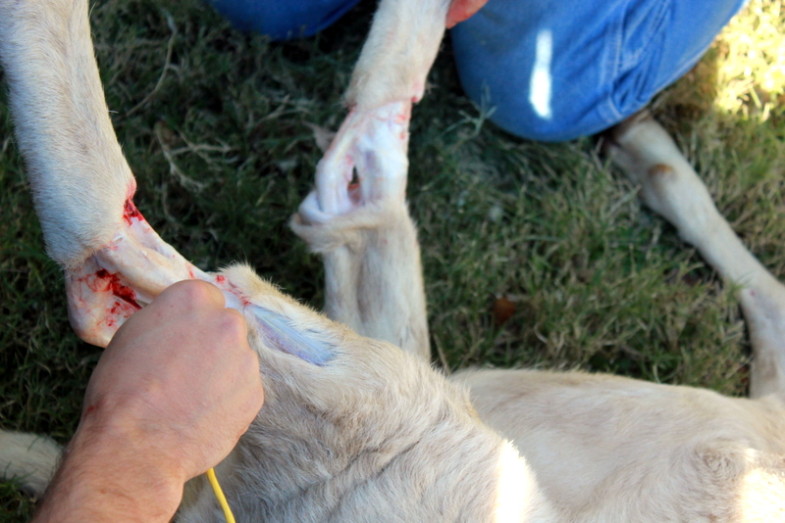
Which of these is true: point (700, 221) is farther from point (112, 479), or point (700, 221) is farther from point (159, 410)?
point (112, 479)

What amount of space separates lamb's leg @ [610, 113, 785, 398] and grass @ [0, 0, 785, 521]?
7 centimetres

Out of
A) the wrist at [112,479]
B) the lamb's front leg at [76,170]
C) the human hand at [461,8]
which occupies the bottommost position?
the wrist at [112,479]

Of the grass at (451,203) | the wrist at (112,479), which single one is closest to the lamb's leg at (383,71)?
the grass at (451,203)

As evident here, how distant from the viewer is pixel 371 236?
2.49 meters

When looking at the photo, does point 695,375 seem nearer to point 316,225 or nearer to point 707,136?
point 707,136

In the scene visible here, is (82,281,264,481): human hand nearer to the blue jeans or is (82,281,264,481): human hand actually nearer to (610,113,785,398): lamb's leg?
the blue jeans

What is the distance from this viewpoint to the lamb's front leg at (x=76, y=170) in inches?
72.3

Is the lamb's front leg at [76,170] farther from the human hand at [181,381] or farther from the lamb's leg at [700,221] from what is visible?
the lamb's leg at [700,221]

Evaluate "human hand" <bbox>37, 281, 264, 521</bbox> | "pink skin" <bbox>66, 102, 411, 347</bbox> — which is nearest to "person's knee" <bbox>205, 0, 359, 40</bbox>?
"pink skin" <bbox>66, 102, 411, 347</bbox>

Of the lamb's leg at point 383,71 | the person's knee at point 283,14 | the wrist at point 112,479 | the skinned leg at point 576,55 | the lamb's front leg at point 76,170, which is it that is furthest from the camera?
the person's knee at point 283,14

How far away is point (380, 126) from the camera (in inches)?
97.7

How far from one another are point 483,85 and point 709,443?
161 cm

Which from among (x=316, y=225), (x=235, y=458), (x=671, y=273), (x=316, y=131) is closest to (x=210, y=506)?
(x=235, y=458)

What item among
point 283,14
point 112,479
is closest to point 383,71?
point 283,14
